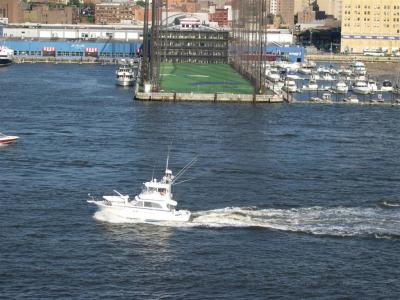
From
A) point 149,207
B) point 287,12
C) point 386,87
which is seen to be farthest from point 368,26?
point 149,207

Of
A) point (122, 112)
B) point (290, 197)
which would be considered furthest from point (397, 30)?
point (290, 197)

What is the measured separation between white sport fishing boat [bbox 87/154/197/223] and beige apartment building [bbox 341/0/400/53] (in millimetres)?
104419

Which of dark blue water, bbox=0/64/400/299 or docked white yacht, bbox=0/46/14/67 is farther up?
docked white yacht, bbox=0/46/14/67

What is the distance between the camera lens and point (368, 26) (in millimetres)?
136000

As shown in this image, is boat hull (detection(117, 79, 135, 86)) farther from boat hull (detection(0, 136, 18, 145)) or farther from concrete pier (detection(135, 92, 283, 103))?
boat hull (detection(0, 136, 18, 145))

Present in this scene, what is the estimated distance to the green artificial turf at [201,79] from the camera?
73625 mm

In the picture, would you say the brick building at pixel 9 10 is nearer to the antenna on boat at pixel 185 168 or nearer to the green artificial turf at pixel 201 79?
the green artificial turf at pixel 201 79

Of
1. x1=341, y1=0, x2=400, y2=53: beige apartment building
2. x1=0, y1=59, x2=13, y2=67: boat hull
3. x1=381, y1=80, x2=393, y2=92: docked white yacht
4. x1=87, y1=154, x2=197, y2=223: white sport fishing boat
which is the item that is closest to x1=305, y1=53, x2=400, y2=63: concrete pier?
x1=341, y1=0, x2=400, y2=53: beige apartment building

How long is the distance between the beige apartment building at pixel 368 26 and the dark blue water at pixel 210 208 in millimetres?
75820

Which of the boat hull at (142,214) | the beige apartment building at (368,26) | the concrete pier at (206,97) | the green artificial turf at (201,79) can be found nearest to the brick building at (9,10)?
the beige apartment building at (368,26)

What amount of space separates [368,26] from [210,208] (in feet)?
343

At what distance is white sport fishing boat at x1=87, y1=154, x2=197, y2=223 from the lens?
107 feet

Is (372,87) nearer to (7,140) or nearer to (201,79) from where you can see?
(201,79)

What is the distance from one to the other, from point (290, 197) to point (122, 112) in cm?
2732
